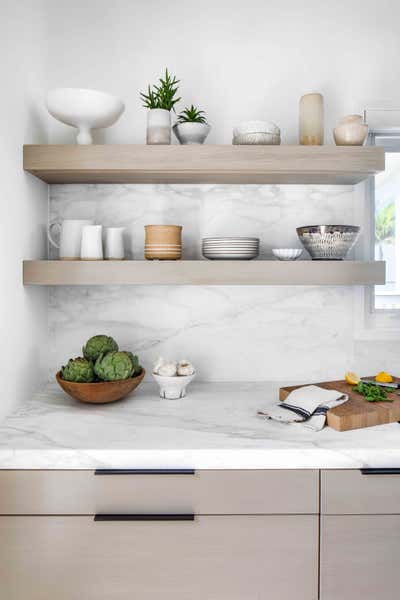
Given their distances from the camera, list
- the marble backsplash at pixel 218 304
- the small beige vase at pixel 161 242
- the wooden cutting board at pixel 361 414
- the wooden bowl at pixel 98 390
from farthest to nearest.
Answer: the marble backsplash at pixel 218 304
the small beige vase at pixel 161 242
the wooden bowl at pixel 98 390
the wooden cutting board at pixel 361 414

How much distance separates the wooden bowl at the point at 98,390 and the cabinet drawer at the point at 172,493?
34 cm

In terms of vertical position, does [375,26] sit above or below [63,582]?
above

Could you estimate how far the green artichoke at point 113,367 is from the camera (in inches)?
59.6

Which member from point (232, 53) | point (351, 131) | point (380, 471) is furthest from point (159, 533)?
point (232, 53)

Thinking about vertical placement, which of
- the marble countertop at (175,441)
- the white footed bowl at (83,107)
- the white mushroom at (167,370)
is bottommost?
the marble countertop at (175,441)

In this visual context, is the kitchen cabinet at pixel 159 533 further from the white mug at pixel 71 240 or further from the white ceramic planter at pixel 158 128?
the white ceramic planter at pixel 158 128

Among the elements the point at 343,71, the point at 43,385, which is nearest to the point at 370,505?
the point at 43,385

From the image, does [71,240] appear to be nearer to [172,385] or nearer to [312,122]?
[172,385]

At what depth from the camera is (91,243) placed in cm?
161

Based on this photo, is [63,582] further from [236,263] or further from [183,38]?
[183,38]

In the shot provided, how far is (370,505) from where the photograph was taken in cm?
120

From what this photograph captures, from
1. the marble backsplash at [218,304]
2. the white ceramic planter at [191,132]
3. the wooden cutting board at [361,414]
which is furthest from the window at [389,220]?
the white ceramic planter at [191,132]

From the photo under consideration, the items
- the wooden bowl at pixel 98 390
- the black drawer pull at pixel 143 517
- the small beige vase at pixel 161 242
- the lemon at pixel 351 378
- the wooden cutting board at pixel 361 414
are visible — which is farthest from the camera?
the lemon at pixel 351 378

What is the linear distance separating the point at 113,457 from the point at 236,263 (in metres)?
0.77
